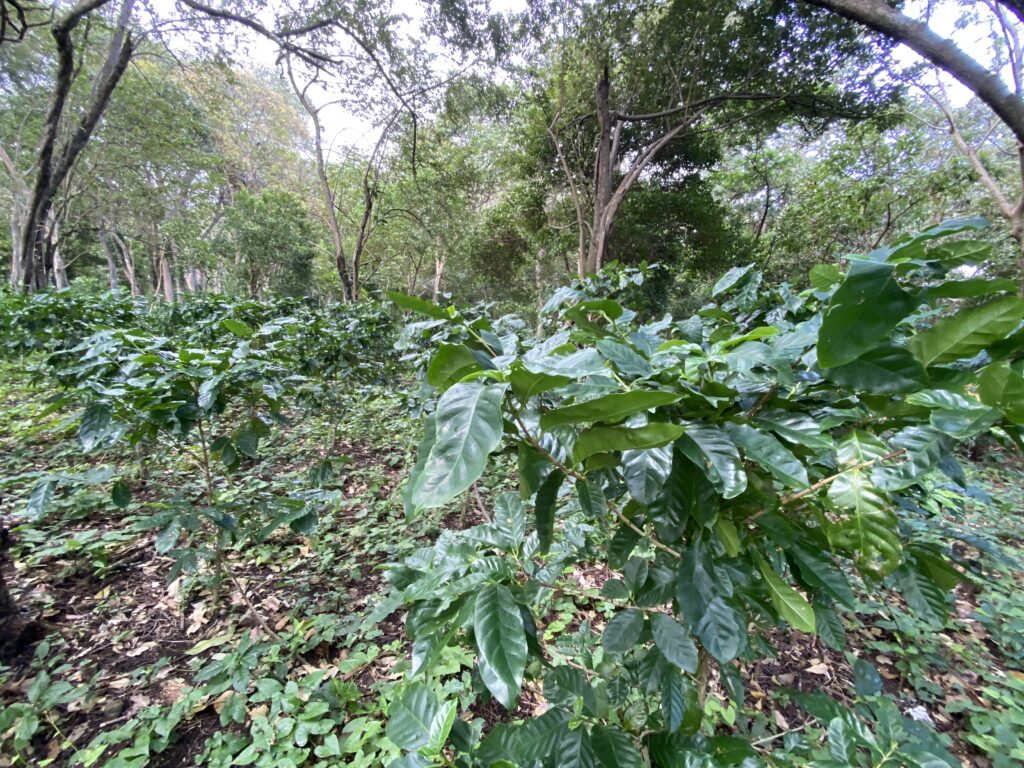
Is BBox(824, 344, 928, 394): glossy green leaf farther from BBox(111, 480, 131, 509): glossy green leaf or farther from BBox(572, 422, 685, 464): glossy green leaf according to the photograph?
BBox(111, 480, 131, 509): glossy green leaf

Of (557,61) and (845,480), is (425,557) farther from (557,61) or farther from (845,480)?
(557,61)

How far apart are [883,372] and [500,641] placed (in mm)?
590

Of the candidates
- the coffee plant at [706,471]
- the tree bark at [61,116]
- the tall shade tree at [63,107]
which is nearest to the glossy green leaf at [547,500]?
the coffee plant at [706,471]

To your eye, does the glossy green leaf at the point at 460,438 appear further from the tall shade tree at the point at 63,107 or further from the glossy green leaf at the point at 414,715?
the tall shade tree at the point at 63,107

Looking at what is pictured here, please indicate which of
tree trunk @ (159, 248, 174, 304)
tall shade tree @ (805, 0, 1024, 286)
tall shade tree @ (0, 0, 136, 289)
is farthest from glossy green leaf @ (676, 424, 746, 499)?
tree trunk @ (159, 248, 174, 304)

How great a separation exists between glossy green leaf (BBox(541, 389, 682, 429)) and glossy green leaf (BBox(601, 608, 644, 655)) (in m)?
0.46

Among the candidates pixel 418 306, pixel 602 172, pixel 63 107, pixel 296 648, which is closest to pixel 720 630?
pixel 418 306

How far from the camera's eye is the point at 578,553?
3.42 ft

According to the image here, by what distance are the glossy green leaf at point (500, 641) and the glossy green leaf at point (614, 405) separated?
293mm

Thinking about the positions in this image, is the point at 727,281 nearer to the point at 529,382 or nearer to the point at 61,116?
the point at 529,382

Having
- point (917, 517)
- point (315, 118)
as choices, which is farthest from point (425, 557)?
point (315, 118)

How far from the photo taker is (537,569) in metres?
0.83

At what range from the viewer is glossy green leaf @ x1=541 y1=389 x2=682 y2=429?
16.9 inches

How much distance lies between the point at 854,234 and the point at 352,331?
10747 millimetres
